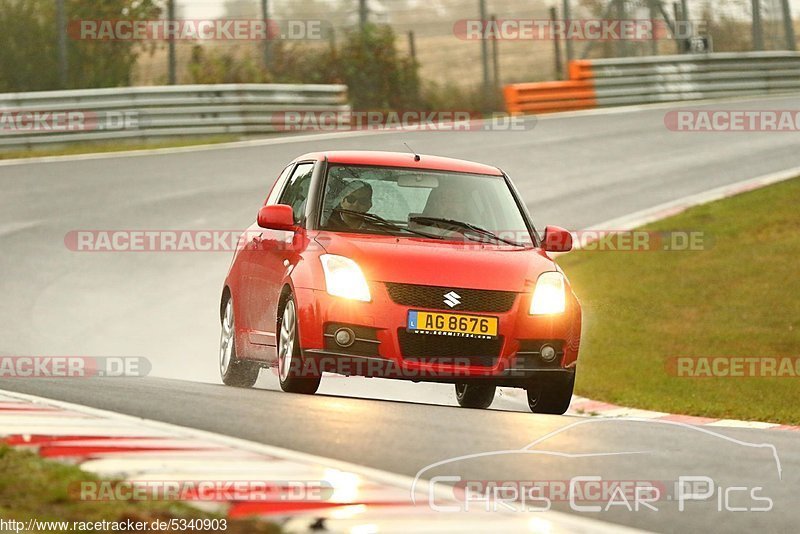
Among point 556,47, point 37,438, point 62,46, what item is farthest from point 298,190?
point 556,47

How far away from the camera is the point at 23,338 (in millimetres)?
13156

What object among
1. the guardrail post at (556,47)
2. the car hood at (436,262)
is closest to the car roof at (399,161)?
the car hood at (436,262)

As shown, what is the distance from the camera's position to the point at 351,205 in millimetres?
9430

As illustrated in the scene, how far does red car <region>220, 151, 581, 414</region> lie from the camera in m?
8.53

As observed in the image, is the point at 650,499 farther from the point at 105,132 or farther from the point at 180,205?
the point at 105,132

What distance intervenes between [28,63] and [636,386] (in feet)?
62.4

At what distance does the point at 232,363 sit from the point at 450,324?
8.72 ft

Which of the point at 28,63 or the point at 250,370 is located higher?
the point at 28,63

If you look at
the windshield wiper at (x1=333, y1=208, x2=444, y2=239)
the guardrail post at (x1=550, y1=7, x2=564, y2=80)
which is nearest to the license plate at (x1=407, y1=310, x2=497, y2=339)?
the windshield wiper at (x1=333, y1=208, x2=444, y2=239)

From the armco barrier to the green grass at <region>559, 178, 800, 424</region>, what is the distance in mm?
12589

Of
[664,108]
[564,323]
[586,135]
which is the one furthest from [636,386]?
[664,108]

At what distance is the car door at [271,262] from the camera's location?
9453 mm

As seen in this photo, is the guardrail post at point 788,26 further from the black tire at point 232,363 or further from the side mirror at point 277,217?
the side mirror at point 277,217

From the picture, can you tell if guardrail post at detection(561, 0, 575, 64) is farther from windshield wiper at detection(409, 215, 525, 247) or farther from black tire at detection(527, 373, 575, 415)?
black tire at detection(527, 373, 575, 415)
